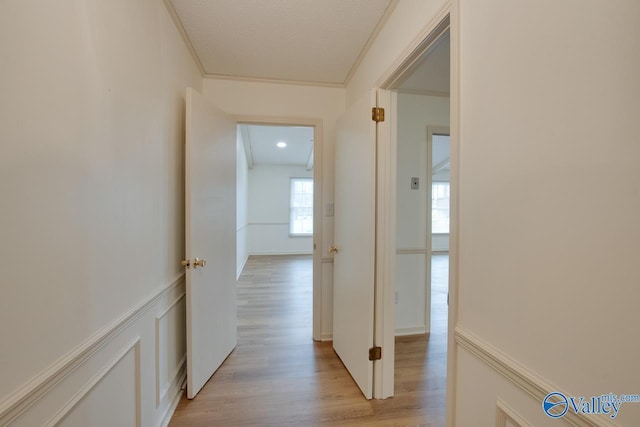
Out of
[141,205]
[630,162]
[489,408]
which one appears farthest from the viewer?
[141,205]

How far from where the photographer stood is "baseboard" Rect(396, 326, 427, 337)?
2.67m

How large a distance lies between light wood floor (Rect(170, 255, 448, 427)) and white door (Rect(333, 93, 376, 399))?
0.17 metres

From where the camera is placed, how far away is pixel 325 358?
88.5 inches

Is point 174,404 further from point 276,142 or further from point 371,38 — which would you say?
point 276,142

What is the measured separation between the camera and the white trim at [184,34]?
154cm

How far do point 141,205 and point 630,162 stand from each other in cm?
168

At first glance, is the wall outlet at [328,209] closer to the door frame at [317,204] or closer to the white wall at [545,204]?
the door frame at [317,204]

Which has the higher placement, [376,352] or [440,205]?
[440,205]

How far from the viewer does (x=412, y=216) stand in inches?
106

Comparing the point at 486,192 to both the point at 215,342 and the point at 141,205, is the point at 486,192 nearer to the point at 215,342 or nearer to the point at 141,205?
the point at 141,205

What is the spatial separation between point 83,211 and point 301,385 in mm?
1740

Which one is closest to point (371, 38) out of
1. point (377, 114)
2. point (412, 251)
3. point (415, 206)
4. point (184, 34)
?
point (377, 114)

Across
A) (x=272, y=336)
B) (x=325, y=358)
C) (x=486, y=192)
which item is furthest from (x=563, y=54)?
(x=272, y=336)

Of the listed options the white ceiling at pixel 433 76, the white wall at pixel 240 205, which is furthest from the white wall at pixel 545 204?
the white wall at pixel 240 205
